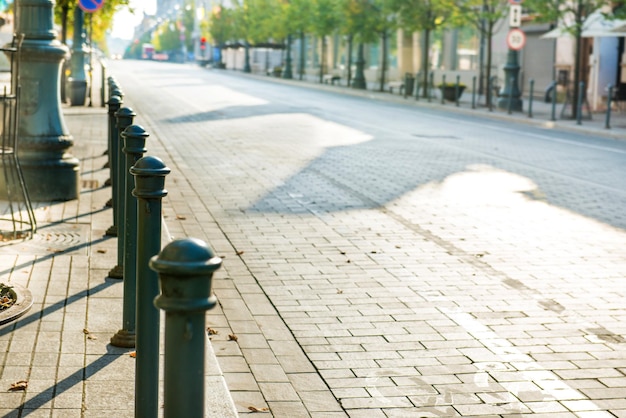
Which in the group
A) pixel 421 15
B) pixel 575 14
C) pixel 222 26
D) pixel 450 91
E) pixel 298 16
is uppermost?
pixel 222 26

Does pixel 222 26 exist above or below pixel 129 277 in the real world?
above

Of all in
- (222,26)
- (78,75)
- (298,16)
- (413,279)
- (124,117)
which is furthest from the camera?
(222,26)

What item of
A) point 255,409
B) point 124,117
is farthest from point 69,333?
point 124,117

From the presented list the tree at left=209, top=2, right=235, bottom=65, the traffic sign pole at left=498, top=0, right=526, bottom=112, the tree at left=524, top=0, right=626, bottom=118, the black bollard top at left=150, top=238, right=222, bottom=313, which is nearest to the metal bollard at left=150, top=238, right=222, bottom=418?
the black bollard top at left=150, top=238, right=222, bottom=313

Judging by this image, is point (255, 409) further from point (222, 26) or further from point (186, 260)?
point (222, 26)

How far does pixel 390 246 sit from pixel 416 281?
58.6 inches

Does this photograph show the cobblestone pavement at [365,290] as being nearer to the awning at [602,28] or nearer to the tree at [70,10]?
the tree at [70,10]

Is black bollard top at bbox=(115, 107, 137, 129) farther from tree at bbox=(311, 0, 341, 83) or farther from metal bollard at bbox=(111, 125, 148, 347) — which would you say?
tree at bbox=(311, 0, 341, 83)

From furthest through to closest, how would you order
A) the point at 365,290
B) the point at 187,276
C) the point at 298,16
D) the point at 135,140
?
the point at 298,16 → the point at 365,290 → the point at 135,140 → the point at 187,276

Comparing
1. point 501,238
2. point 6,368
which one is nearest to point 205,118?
point 501,238

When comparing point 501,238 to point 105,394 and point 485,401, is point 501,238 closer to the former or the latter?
point 485,401

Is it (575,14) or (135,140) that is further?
(575,14)

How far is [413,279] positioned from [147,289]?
373cm

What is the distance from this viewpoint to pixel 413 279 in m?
7.89
